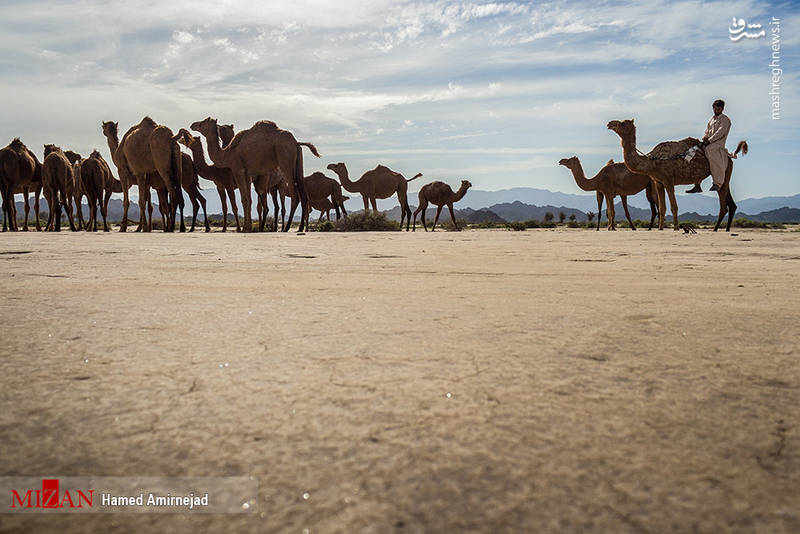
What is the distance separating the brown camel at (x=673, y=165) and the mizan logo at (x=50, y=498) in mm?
12539

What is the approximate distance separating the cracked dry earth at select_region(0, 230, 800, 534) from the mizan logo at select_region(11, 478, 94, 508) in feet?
0.11

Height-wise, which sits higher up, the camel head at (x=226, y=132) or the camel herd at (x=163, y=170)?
the camel head at (x=226, y=132)

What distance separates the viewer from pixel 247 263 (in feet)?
13.2

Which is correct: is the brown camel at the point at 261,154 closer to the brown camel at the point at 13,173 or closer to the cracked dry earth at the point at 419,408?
the brown camel at the point at 13,173

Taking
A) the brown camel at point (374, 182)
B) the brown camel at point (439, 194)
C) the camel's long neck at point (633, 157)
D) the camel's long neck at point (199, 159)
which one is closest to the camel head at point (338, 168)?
the brown camel at point (374, 182)

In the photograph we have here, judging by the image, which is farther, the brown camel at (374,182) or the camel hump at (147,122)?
the brown camel at (374,182)

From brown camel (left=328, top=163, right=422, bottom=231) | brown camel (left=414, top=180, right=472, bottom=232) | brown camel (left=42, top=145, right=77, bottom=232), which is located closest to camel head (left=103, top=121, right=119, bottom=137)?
brown camel (left=42, top=145, right=77, bottom=232)

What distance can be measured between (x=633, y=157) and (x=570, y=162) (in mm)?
6200

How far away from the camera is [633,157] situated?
42.0ft

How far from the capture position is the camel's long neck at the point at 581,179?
741 inches

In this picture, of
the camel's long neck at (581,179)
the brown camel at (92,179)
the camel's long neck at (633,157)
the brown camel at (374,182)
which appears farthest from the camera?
the brown camel at (374,182)

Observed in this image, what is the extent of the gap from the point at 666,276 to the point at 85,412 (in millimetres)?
3270

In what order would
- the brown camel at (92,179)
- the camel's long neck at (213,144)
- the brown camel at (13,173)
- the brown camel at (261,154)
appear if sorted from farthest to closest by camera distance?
1. the brown camel at (92,179)
2. the brown camel at (13,173)
3. the camel's long neck at (213,144)
4. the brown camel at (261,154)

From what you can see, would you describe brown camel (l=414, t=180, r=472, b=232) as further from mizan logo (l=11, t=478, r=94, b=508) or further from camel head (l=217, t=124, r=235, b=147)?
mizan logo (l=11, t=478, r=94, b=508)
